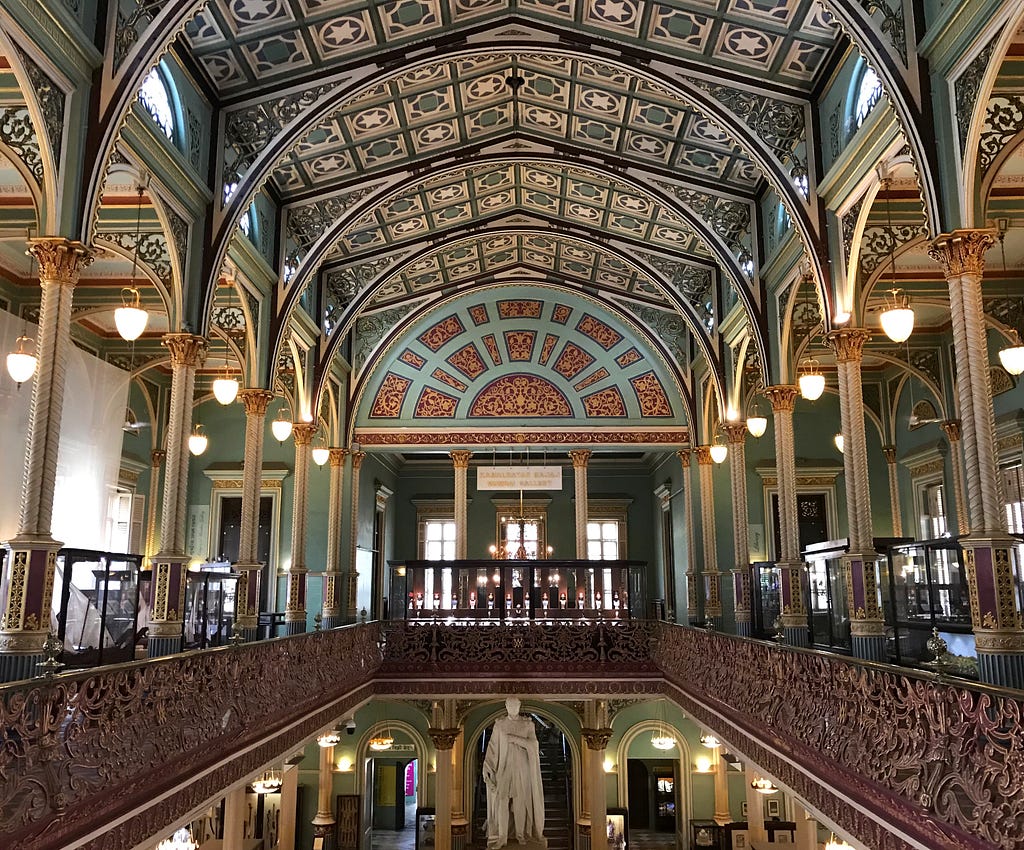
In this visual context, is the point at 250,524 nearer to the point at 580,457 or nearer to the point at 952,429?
the point at 580,457

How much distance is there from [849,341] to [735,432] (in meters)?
6.77

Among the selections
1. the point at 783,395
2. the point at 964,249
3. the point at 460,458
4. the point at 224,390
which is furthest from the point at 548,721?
the point at 964,249

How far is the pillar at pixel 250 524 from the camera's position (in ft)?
48.1

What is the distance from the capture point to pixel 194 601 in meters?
12.9

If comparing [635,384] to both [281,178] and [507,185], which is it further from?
[281,178]

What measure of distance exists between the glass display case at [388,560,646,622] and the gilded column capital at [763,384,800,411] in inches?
229

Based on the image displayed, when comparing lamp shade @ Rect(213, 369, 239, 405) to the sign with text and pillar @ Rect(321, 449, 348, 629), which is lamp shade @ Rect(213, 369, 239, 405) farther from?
the sign with text

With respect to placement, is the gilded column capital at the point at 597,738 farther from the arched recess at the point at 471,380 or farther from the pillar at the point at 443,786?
the arched recess at the point at 471,380

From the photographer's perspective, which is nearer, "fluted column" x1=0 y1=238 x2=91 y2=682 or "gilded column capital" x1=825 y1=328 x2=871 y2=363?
"fluted column" x1=0 y1=238 x2=91 y2=682

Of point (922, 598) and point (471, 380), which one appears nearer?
point (922, 598)

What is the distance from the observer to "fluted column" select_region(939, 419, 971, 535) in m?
18.0

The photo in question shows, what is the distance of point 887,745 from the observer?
24.3 ft

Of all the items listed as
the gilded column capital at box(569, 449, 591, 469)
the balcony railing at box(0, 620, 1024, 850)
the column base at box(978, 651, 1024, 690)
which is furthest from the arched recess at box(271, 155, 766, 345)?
the column base at box(978, 651, 1024, 690)

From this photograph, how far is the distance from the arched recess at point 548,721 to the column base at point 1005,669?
52.5 feet
